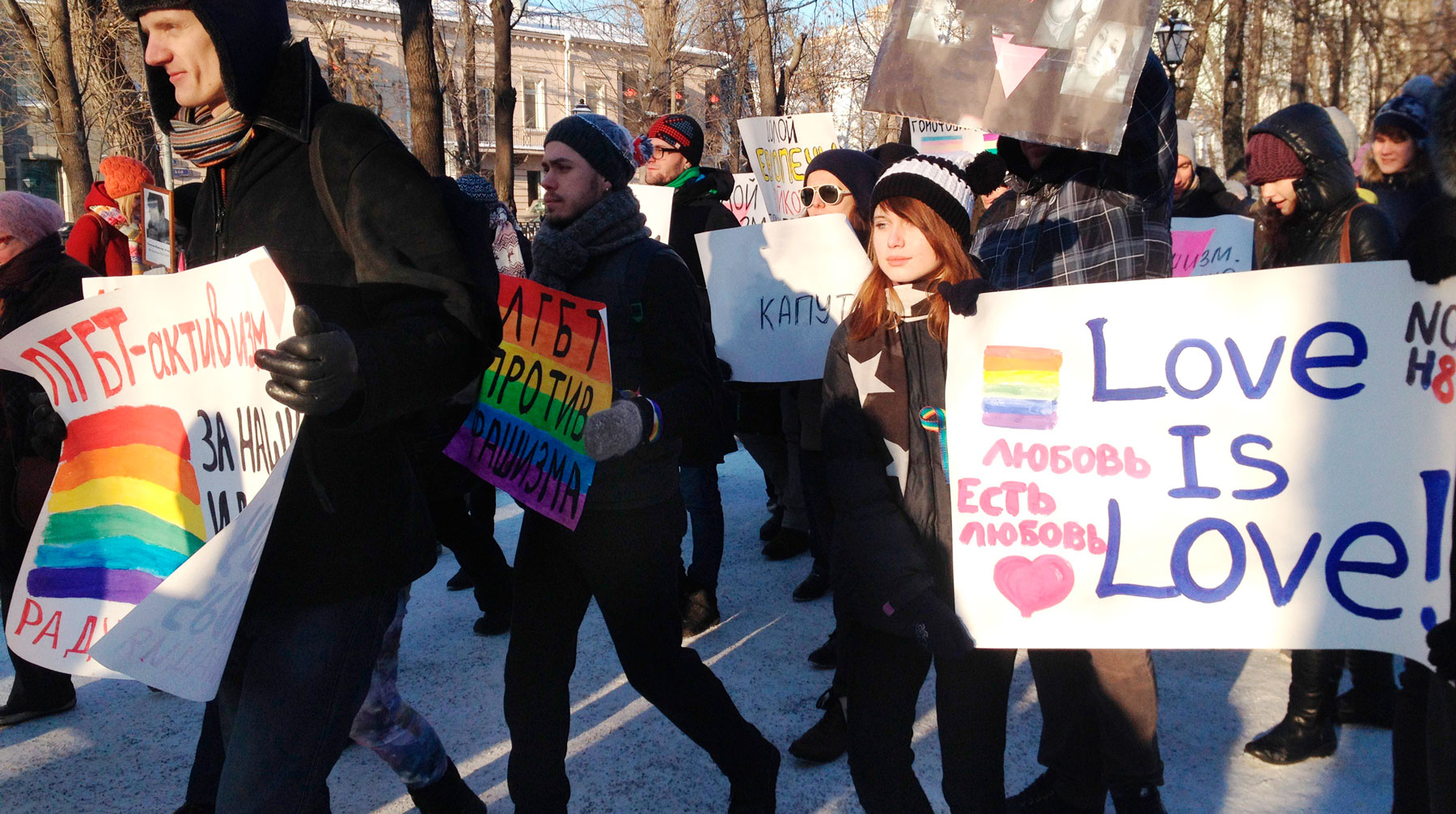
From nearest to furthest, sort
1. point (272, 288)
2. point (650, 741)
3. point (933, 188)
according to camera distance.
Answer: point (272, 288) < point (933, 188) < point (650, 741)

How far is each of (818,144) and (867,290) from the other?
414 cm

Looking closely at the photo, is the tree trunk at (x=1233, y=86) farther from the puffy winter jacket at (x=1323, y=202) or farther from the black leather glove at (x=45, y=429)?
the black leather glove at (x=45, y=429)

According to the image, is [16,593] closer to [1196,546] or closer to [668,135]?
[1196,546]

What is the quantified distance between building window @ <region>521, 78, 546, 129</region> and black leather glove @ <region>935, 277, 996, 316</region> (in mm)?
44114

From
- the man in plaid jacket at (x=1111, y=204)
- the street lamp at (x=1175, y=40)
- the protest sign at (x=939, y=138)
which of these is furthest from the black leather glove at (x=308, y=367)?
the street lamp at (x=1175, y=40)

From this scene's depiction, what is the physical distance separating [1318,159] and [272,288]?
3.25m

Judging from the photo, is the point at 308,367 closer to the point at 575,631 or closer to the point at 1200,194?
the point at 575,631

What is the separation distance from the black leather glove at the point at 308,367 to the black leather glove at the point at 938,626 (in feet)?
4.02

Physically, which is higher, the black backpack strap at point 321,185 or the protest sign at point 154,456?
the black backpack strap at point 321,185

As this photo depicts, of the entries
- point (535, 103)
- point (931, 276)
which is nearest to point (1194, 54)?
point (931, 276)

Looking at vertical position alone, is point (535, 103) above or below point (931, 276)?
above

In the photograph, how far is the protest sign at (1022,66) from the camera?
2121 mm

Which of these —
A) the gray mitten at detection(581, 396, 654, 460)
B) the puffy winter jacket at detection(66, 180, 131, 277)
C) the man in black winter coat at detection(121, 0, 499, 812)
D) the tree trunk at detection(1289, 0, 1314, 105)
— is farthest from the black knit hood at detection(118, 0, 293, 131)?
the tree trunk at detection(1289, 0, 1314, 105)

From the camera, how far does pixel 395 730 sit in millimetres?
2395
